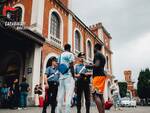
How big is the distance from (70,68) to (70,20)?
50.5 ft

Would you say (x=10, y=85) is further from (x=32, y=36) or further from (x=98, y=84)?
(x=98, y=84)

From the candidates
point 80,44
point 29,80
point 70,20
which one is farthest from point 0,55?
point 80,44

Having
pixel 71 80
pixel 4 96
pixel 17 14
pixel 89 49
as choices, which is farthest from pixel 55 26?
pixel 71 80

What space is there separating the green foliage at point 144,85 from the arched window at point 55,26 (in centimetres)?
3095

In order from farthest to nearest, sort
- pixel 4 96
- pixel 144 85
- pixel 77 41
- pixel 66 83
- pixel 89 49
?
pixel 144 85
pixel 89 49
pixel 77 41
pixel 4 96
pixel 66 83

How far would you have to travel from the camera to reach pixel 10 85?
54.0 ft

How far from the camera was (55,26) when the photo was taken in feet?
62.6

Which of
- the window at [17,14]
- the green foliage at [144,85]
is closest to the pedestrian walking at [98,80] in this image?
the window at [17,14]

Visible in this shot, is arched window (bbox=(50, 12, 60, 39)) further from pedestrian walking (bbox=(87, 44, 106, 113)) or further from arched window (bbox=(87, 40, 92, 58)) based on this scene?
pedestrian walking (bbox=(87, 44, 106, 113))

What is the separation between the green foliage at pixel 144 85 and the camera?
4451cm

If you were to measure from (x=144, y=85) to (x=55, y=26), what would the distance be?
31.8 meters

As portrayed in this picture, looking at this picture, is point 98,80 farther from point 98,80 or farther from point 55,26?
point 55,26

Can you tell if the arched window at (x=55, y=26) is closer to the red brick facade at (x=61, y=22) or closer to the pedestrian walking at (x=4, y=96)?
the red brick facade at (x=61, y=22)

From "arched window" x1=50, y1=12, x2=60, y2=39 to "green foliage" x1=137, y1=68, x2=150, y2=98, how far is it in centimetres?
3095
